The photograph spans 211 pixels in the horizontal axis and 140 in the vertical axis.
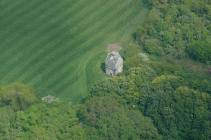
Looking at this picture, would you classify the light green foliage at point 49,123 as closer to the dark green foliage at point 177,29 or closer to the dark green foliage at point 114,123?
the dark green foliage at point 114,123

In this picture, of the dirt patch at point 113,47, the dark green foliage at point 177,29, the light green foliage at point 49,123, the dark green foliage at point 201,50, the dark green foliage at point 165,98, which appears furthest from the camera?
the dirt patch at point 113,47

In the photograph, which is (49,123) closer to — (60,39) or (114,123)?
(114,123)

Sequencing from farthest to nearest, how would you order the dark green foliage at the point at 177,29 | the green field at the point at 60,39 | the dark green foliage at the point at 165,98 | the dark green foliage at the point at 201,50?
the dark green foliage at the point at 177,29 → the dark green foliage at the point at 201,50 → the green field at the point at 60,39 → the dark green foliage at the point at 165,98

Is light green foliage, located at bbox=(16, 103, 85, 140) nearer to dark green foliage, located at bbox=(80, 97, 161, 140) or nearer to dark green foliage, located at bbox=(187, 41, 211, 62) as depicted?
dark green foliage, located at bbox=(80, 97, 161, 140)

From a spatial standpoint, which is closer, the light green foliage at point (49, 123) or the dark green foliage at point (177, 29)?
the light green foliage at point (49, 123)

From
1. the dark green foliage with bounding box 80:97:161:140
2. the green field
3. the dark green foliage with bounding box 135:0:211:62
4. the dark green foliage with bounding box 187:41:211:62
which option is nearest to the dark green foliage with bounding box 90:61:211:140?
the dark green foliage with bounding box 80:97:161:140

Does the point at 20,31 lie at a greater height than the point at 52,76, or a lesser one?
greater

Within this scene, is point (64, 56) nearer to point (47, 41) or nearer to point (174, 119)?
point (47, 41)

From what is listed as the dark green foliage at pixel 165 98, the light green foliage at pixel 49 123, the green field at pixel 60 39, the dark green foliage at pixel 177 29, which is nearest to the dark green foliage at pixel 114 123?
the dark green foliage at pixel 165 98

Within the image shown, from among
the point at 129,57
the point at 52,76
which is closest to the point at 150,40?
the point at 129,57
